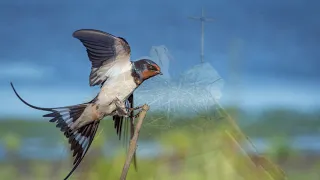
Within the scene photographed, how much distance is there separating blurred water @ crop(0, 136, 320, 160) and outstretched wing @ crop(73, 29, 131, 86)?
420mm

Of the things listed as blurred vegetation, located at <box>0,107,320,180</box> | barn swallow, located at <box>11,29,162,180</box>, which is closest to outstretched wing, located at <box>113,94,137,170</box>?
barn swallow, located at <box>11,29,162,180</box>

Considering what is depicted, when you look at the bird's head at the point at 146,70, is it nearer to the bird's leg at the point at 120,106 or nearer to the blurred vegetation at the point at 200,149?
the bird's leg at the point at 120,106

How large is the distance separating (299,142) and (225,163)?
30cm

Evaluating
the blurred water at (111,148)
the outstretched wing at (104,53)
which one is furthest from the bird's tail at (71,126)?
the blurred water at (111,148)

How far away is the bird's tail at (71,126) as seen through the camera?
172 cm

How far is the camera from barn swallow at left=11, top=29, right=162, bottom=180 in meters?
1.72

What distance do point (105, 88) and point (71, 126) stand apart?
158mm

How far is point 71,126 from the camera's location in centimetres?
173

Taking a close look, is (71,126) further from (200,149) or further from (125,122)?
(200,149)

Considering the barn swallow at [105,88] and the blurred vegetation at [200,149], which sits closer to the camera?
the barn swallow at [105,88]

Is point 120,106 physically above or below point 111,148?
above

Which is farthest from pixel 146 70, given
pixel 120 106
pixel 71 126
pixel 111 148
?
pixel 111 148

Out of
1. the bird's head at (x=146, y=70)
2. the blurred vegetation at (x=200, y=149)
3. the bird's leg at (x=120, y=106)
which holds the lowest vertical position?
the blurred vegetation at (x=200, y=149)

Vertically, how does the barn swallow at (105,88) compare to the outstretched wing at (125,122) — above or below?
above
